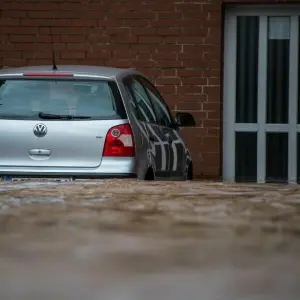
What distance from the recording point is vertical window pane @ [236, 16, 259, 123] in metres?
13.2

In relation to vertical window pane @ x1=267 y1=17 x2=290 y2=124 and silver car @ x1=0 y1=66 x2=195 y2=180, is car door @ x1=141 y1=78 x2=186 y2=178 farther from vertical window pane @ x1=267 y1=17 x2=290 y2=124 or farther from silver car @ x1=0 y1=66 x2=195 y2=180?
vertical window pane @ x1=267 y1=17 x2=290 y2=124

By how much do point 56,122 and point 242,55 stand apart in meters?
5.82

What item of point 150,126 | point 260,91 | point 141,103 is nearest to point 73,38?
point 260,91

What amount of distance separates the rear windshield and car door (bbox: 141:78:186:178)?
49.3 inches

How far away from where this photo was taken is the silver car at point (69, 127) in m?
7.78

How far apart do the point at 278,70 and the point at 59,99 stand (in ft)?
18.9

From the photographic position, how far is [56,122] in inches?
307

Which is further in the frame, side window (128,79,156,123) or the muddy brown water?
side window (128,79,156,123)

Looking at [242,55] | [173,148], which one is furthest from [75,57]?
[173,148]

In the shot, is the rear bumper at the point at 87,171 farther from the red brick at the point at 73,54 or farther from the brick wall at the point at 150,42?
the red brick at the point at 73,54

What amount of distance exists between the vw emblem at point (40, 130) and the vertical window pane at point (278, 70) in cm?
592

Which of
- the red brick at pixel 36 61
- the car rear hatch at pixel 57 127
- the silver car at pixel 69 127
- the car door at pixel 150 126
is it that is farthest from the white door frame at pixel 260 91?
the car rear hatch at pixel 57 127

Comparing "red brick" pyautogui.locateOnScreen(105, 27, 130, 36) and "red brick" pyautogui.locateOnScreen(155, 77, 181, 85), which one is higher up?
"red brick" pyautogui.locateOnScreen(105, 27, 130, 36)

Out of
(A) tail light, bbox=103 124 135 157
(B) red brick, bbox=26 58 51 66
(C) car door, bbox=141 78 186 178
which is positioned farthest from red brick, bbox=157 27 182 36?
(A) tail light, bbox=103 124 135 157
